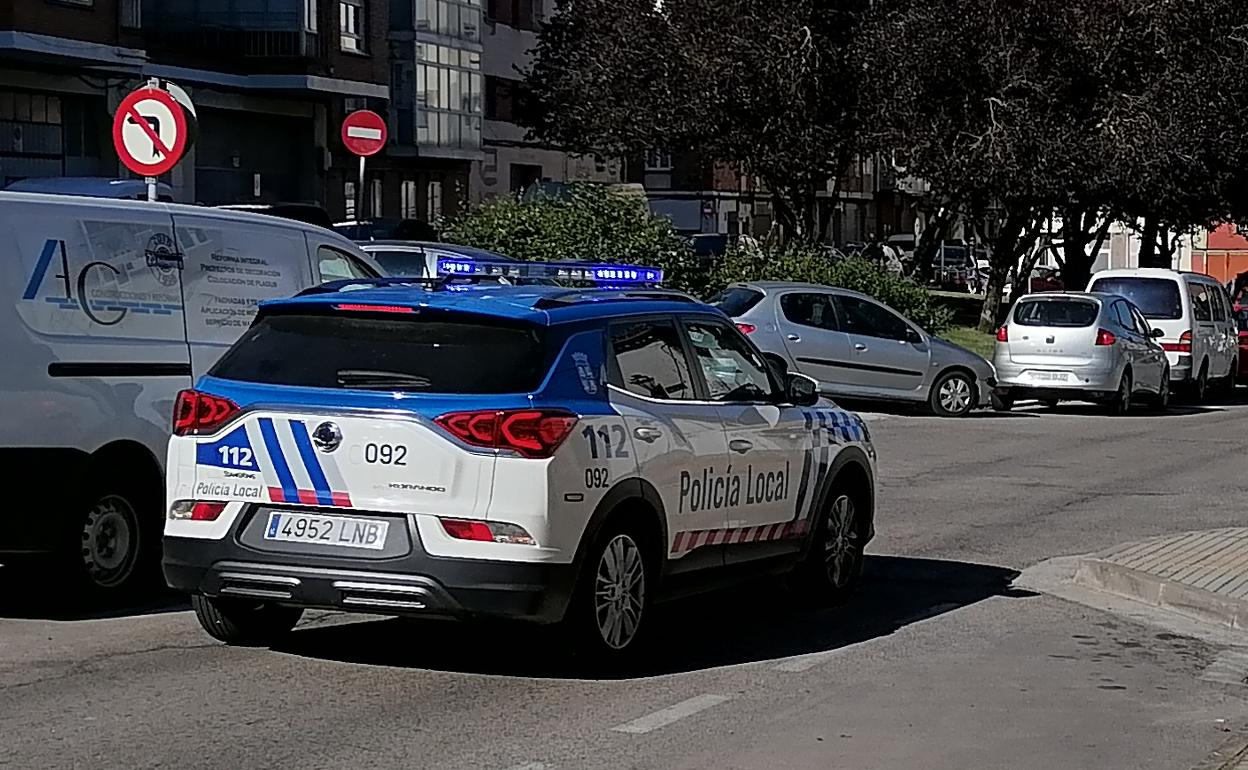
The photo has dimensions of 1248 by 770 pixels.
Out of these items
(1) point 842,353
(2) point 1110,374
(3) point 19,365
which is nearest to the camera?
(3) point 19,365

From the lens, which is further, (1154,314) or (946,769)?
(1154,314)

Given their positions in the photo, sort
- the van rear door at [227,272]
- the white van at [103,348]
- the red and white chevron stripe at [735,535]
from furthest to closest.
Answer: the van rear door at [227,272] < the white van at [103,348] < the red and white chevron stripe at [735,535]

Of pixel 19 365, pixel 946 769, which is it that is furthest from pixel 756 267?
pixel 946 769

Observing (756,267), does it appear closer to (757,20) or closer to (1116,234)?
(757,20)

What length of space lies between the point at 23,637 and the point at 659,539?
119 inches

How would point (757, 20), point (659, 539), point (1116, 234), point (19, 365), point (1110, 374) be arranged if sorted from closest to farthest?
point (659, 539), point (19, 365), point (1110, 374), point (757, 20), point (1116, 234)

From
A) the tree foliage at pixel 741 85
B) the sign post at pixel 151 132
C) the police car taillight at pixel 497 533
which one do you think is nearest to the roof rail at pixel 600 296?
the police car taillight at pixel 497 533

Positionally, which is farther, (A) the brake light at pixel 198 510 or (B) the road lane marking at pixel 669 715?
(A) the brake light at pixel 198 510

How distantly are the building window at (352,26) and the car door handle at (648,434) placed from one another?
3877 centimetres

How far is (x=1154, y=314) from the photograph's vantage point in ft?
99.1

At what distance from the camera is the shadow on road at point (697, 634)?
8.80 metres

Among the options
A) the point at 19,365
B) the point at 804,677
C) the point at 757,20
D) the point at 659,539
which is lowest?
the point at 804,677

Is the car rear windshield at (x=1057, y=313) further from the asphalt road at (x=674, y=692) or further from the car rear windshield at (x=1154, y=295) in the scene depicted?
the asphalt road at (x=674, y=692)

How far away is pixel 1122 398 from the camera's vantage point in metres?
26.5
